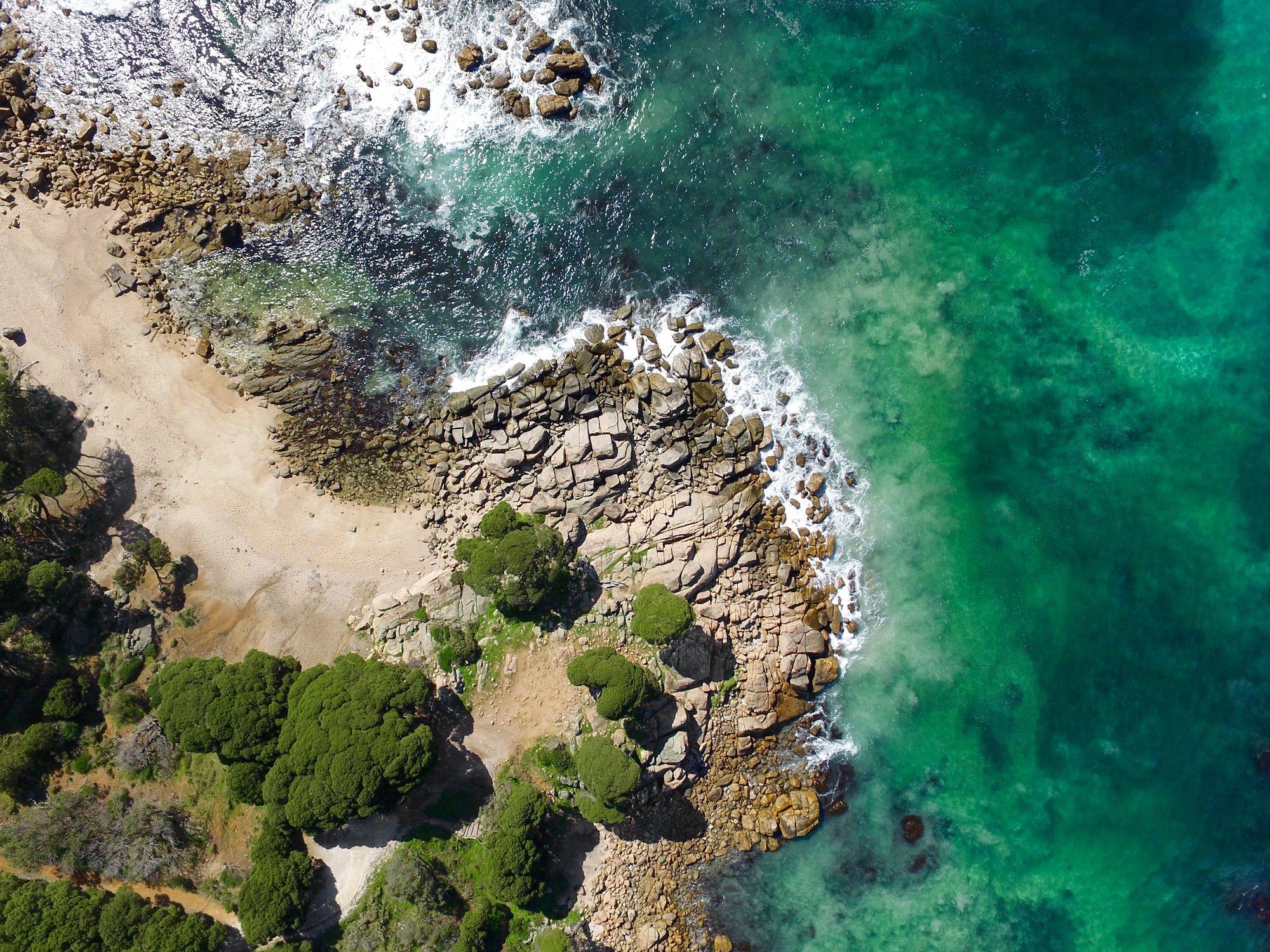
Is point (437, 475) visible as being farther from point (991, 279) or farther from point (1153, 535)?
point (1153, 535)

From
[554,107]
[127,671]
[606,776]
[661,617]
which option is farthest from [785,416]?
[127,671]

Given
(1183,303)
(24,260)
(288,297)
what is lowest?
(24,260)

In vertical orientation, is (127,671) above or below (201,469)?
below

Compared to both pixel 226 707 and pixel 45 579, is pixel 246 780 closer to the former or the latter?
pixel 226 707

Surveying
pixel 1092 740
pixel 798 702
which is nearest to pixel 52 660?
pixel 798 702

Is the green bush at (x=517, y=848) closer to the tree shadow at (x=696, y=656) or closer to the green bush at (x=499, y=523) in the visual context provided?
the tree shadow at (x=696, y=656)

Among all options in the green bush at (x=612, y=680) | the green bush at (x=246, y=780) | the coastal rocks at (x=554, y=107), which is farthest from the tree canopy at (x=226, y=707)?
the coastal rocks at (x=554, y=107)

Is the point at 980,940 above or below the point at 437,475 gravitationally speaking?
below
